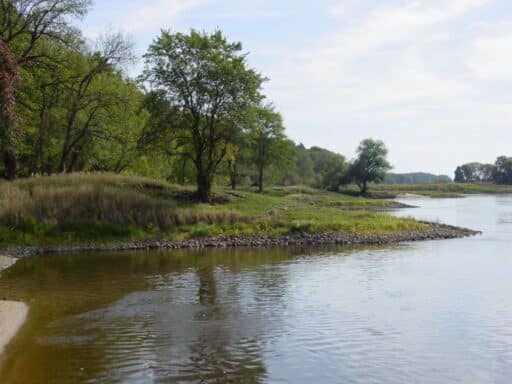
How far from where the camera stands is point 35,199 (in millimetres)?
33062

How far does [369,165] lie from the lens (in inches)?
4493

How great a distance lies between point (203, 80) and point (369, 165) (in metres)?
79.2

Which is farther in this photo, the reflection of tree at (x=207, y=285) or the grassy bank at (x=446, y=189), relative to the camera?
the grassy bank at (x=446, y=189)

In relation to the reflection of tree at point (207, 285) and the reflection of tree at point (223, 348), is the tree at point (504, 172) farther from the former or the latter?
the reflection of tree at point (223, 348)

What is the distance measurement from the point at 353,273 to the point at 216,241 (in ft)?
40.0

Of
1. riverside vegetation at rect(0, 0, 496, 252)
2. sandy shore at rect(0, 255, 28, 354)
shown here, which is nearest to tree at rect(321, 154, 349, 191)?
riverside vegetation at rect(0, 0, 496, 252)

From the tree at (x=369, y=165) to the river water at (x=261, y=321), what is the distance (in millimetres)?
88391

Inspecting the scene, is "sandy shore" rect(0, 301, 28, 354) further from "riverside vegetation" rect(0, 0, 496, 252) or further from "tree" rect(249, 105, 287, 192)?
"tree" rect(249, 105, 287, 192)

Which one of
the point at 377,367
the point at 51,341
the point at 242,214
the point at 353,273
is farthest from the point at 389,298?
the point at 242,214

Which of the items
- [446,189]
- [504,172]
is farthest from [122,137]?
[504,172]

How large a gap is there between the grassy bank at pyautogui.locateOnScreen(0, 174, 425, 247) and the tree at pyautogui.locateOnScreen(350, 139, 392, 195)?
7302 cm

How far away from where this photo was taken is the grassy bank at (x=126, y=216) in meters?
31.8

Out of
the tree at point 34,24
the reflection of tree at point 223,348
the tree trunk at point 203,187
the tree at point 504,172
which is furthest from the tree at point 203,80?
the tree at point 504,172

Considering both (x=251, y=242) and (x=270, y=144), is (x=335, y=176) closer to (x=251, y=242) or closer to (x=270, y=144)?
(x=270, y=144)
